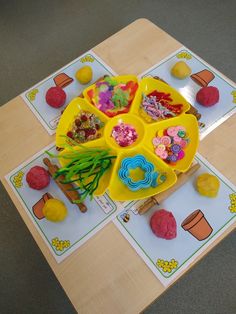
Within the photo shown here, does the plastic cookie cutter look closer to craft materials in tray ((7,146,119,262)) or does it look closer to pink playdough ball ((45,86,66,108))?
craft materials in tray ((7,146,119,262))

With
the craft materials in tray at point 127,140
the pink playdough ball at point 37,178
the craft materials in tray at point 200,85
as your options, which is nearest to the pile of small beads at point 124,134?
the craft materials in tray at point 127,140

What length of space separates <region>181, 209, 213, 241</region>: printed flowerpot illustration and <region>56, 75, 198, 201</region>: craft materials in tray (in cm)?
10

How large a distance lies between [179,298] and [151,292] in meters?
0.43

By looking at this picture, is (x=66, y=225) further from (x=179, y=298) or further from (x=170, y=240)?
(x=179, y=298)

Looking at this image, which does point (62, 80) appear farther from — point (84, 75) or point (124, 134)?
point (124, 134)

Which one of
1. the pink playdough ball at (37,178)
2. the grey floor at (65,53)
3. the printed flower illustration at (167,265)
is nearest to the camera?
the printed flower illustration at (167,265)

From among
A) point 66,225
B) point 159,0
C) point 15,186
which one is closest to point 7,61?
point 159,0

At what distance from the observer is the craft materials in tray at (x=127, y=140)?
2.55ft

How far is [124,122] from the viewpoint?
2.82ft

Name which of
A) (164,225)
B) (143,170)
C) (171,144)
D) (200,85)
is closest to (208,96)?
(200,85)

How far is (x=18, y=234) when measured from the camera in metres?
1.24

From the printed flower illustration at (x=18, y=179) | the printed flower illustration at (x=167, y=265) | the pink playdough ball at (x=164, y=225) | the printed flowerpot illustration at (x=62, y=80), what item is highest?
the printed flowerpot illustration at (x=62, y=80)

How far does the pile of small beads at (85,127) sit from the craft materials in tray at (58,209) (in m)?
0.10

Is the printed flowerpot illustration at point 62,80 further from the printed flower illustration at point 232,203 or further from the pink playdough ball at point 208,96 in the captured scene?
the printed flower illustration at point 232,203
